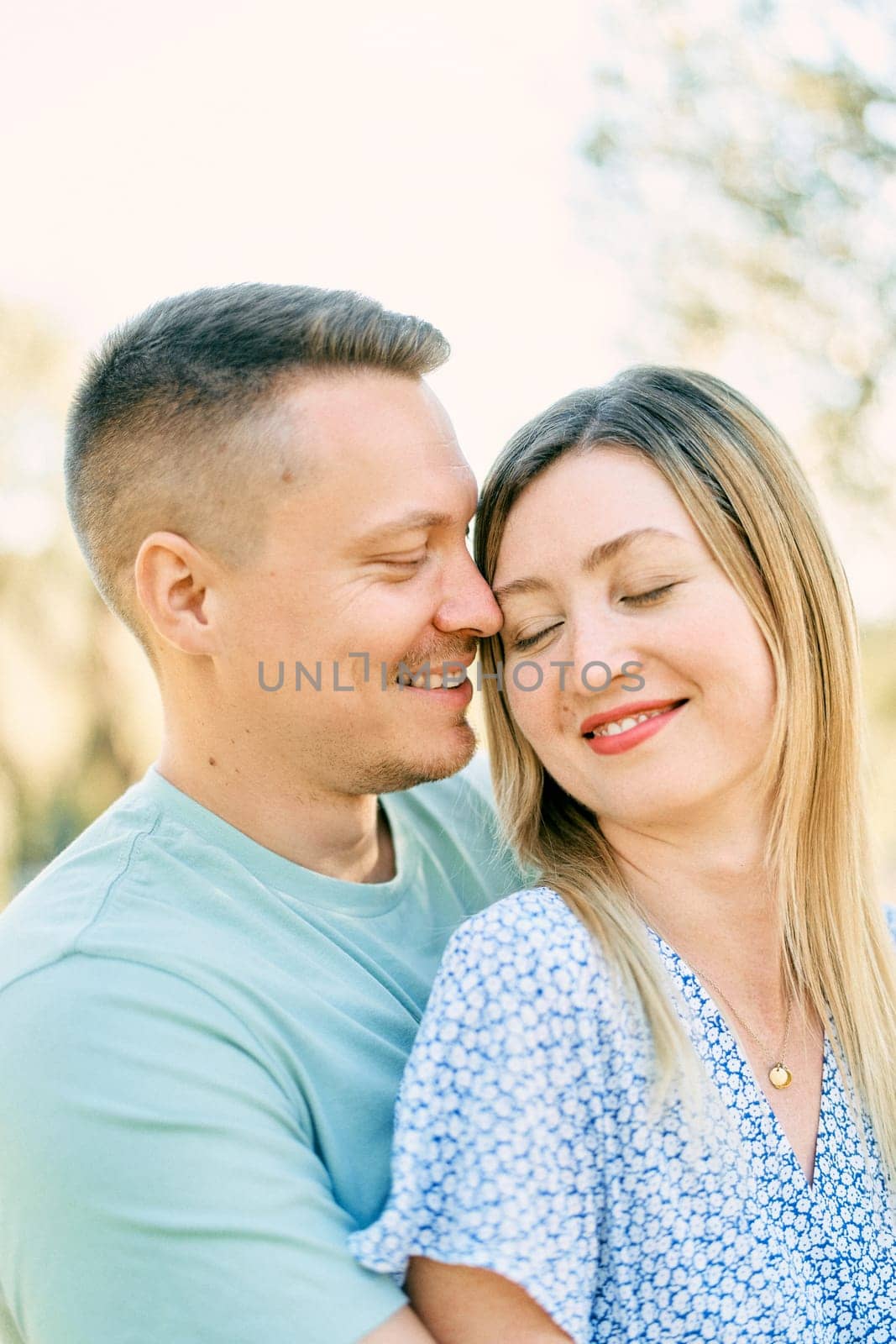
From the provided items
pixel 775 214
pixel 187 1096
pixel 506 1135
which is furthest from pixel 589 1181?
pixel 775 214

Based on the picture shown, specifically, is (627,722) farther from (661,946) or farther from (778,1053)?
(778,1053)

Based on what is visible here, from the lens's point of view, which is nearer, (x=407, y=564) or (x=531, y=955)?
(x=531, y=955)

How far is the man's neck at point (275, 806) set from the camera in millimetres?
2305

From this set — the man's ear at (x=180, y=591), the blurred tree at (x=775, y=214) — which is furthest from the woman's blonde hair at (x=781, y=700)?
→ the blurred tree at (x=775, y=214)

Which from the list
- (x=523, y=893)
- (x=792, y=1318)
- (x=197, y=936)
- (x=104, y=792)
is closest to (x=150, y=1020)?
(x=197, y=936)

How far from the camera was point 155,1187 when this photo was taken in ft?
5.32

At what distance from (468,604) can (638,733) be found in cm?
41

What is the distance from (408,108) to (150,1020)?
11669 mm

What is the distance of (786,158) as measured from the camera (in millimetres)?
7359

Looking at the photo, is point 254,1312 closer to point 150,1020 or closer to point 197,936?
point 150,1020

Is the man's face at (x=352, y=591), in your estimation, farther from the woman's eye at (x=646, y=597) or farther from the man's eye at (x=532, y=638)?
the woman's eye at (x=646, y=597)

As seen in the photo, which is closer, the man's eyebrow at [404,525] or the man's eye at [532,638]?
the man's eye at [532,638]

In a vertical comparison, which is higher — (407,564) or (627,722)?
(407,564)

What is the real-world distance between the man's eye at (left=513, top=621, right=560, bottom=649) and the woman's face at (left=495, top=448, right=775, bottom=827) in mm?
43
